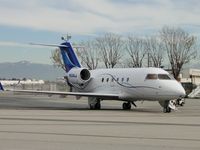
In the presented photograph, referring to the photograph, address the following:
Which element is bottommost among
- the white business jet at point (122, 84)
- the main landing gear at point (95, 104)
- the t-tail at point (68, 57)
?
the main landing gear at point (95, 104)

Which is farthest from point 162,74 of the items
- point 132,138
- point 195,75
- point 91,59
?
point 195,75

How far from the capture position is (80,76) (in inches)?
1410

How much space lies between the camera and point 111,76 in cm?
3416

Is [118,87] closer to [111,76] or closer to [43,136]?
[111,76]

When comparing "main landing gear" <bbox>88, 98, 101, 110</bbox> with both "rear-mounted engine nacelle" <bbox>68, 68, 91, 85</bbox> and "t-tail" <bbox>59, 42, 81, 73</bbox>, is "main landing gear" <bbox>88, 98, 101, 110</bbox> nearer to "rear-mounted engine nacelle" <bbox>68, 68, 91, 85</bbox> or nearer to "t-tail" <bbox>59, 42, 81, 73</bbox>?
"rear-mounted engine nacelle" <bbox>68, 68, 91, 85</bbox>

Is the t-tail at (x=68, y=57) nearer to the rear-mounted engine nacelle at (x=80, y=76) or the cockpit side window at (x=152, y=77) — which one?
the rear-mounted engine nacelle at (x=80, y=76)

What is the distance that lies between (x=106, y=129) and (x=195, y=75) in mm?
107477

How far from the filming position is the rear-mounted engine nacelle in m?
35.8

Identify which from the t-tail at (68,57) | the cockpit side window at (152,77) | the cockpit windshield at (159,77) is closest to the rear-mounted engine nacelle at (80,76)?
the t-tail at (68,57)

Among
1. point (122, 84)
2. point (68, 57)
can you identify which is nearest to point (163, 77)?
point (122, 84)

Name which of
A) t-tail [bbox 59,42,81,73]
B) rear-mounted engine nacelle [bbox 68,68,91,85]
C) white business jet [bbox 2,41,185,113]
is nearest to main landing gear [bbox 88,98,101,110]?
white business jet [bbox 2,41,185,113]

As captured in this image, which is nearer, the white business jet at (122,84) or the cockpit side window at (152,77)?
the white business jet at (122,84)

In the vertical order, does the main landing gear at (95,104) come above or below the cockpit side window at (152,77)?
below

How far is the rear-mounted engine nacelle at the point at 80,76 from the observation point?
3575 centimetres
